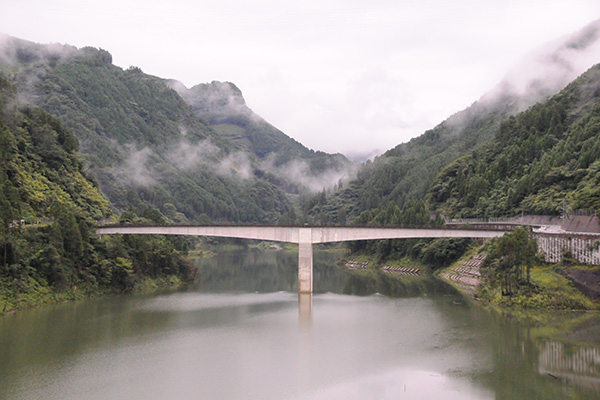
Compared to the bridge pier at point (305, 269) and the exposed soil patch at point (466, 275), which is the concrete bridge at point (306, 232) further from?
the exposed soil patch at point (466, 275)

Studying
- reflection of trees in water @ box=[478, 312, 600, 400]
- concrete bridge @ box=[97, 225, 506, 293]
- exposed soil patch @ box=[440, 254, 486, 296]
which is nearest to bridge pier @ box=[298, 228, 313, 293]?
concrete bridge @ box=[97, 225, 506, 293]

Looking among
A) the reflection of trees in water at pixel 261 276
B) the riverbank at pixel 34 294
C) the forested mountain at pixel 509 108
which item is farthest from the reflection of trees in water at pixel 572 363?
the forested mountain at pixel 509 108

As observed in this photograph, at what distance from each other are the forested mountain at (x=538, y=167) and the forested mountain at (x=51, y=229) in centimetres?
4937

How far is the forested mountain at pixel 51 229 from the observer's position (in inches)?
2057

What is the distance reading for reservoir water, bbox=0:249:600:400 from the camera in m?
30.4

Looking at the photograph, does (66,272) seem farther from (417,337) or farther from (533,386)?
(533,386)

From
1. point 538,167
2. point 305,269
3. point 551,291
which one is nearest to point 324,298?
point 305,269

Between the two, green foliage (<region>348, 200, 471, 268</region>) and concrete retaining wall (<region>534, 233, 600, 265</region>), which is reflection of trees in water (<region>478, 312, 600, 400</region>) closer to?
concrete retaining wall (<region>534, 233, 600, 265</region>)

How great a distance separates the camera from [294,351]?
38.3 m

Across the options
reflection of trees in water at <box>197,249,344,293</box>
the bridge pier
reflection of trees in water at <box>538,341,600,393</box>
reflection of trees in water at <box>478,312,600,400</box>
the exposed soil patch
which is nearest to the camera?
reflection of trees in water at <box>478,312,600,400</box>

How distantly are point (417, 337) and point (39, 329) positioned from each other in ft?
88.9

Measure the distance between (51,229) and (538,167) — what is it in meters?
67.7

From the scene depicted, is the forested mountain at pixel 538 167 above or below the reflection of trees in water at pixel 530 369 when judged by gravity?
above

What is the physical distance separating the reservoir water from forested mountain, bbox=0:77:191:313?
3395 mm
